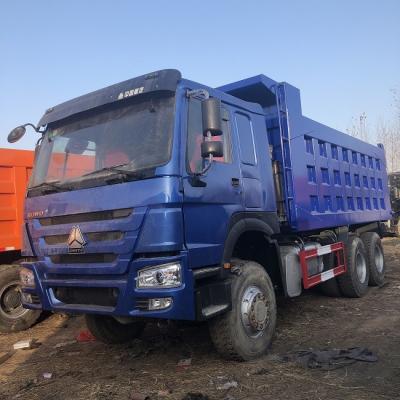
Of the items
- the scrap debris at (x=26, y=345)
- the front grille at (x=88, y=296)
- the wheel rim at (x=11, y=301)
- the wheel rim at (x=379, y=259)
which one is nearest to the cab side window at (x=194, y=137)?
the front grille at (x=88, y=296)

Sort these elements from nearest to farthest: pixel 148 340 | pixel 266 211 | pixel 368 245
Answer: pixel 266 211
pixel 148 340
pixel 368 245

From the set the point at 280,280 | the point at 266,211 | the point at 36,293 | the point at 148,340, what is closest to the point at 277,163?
the point at 266,211

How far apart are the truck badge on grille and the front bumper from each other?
0.85 ft

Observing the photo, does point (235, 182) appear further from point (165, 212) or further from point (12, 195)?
point (12, 195)

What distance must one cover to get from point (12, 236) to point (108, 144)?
364cm

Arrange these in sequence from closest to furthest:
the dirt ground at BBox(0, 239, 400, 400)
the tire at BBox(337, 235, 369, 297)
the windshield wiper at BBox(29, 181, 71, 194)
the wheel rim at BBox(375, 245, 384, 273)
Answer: the dirt ground at BBox(0, 239, 400, 400)
the windshield wiper at BBox(29, 181, 71, 194)
the tire at BBox(337, 235, 369, 297)
the wheel rim at BBox(375, 245, 384, 273)

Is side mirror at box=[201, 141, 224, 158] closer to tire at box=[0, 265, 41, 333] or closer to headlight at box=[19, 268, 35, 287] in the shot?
headlight at box=[19, 268, 35, 287]

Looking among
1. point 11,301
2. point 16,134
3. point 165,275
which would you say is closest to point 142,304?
point 165,275

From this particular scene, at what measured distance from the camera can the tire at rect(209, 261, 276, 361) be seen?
14.3 ft

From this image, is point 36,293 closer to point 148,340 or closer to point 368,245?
point 148,340

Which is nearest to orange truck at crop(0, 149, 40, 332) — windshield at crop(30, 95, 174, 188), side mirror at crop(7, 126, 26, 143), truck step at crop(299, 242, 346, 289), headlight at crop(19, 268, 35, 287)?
side mirror at crop(7, 126, 26, 143)

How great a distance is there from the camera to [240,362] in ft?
14.8

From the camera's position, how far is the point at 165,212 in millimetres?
3816

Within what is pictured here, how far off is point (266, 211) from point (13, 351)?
12.0ft
